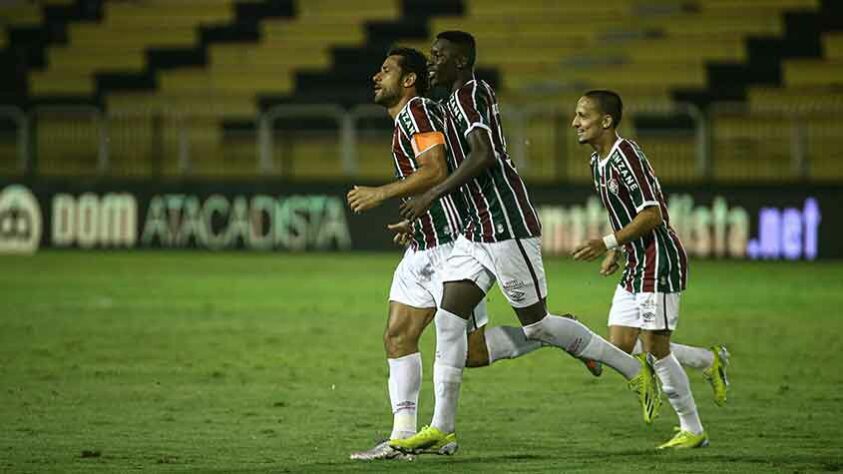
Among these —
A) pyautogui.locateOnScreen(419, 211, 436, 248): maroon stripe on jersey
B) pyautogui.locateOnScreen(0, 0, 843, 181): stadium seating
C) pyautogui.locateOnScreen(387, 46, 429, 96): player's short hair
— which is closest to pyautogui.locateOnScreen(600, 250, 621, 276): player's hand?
pyautogui.locateOnScreen(419, 211, 436, 248): maroon stripe on jersey

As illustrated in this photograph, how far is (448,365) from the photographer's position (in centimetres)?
733

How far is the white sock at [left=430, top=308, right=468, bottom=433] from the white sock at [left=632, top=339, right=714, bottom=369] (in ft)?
4.25

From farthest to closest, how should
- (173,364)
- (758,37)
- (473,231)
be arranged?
(758,37) → (173,364) → (473,231)

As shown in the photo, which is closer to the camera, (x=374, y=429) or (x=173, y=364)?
(x=374, y=429)

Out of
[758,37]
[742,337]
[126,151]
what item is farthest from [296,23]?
[742,337]

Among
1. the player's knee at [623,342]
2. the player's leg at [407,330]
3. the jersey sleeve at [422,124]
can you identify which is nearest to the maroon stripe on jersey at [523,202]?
the jersey sleeve at [422,124]

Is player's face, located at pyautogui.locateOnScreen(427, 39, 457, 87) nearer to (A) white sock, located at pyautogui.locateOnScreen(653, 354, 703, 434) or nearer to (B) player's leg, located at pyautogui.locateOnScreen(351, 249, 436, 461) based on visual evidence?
(B) player's leg, located at pyautogui.locateOnScreen(351, 249, 436, 461)

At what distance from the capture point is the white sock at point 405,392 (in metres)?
7.30

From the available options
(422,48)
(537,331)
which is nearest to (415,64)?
(537,331)

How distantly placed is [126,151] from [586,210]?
740 cm

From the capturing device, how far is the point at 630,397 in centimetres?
968

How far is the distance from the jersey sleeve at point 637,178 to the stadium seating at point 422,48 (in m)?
15.5

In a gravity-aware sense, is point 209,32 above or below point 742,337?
above

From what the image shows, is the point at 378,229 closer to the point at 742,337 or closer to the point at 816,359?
the point at 742,337
